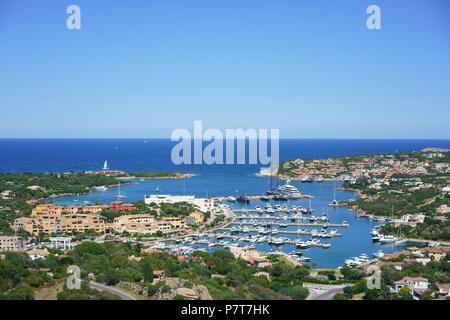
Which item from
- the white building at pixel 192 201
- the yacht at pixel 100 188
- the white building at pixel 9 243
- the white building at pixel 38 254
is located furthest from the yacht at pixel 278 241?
the yacht at pixel 100 188

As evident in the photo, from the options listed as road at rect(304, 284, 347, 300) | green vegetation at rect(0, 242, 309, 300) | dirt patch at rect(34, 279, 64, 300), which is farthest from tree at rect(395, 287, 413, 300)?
dirt patch at rect(34, 279, 64, 300)

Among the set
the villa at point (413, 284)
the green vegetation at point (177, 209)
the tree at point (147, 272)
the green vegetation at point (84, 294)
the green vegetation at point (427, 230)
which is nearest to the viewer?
the green vegetation at point (84, 294)

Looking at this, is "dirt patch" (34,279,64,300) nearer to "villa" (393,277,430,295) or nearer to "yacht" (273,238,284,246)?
"villa" (393,277,430,295)

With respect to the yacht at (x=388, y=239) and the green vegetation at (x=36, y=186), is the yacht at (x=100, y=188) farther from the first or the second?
the yacht at (x=388, y=239)

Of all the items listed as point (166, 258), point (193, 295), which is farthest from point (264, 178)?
point (193, 295)

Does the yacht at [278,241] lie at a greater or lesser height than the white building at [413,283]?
lesser

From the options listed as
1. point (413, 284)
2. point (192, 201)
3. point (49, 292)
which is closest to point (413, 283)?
point (413, 284)

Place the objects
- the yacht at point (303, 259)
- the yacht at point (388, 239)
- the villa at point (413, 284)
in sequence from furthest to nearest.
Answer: the yacht at point (388, 239) → the yacht at point (303, 259) → the villa at point (413, 284)

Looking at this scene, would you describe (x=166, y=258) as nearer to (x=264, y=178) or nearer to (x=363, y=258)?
(x=363, y=258)
